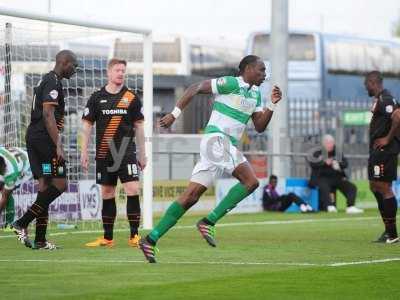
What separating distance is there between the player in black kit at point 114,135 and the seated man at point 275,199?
11701 millimetres

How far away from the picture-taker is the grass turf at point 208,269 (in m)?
9.75

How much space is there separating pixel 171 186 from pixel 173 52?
1888cm

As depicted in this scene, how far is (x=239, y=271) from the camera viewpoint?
11.5m

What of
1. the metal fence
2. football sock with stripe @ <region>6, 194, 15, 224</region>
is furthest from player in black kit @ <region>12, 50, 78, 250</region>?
the metal fence

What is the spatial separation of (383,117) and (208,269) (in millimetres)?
5078

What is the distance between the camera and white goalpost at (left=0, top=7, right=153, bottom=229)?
1876 cm

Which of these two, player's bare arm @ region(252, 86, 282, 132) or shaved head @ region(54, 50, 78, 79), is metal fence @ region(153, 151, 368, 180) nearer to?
shaved head @ region(54, 50, 78, 79)

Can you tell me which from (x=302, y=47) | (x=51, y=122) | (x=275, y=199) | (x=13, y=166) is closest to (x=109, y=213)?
(x=51, y=122)

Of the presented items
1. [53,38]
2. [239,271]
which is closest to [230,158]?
[239,271]

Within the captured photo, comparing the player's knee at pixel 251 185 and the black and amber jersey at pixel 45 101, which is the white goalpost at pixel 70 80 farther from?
the player's knee at pixel 251 185

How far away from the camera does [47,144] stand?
48.9 ft

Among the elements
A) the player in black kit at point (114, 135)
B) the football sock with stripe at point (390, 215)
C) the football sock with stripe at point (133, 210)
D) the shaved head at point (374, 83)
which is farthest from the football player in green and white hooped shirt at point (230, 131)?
the football sock with stripe at point (390, 215)

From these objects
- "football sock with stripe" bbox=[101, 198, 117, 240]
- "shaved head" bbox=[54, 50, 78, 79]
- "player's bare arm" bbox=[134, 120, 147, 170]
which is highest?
"shaved head" bbox=[54, 50, 78, 79]

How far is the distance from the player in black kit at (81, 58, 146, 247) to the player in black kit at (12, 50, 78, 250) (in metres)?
0.64
